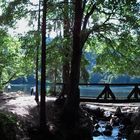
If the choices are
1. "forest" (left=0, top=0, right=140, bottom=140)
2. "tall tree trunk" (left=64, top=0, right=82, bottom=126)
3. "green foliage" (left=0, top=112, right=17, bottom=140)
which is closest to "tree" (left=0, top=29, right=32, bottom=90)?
"forest" (left=0, top=0, right=140, bottom=140)

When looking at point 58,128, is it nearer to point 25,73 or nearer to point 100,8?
point 100,8

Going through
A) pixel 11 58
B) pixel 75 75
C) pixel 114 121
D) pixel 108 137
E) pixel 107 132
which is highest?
pixel 11 58

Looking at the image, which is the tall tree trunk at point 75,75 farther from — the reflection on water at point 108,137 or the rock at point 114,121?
the rock at point 114,121

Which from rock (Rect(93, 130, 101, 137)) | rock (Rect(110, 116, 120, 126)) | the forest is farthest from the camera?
rock (Rect(110, 116, 120, 126))

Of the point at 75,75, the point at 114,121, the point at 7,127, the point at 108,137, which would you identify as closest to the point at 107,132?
the point at 108,137

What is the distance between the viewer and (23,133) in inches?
697

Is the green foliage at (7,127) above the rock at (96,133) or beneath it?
above

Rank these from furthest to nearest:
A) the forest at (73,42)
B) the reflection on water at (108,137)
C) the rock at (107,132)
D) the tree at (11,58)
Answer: the tree at (11,58), the rock at (107,132), the reflection on water at (108,137), the forest at (73,42)

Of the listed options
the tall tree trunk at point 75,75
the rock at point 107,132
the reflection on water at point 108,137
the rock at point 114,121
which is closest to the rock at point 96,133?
the reflection on water at point 108,137

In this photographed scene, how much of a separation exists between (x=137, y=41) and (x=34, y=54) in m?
6.64

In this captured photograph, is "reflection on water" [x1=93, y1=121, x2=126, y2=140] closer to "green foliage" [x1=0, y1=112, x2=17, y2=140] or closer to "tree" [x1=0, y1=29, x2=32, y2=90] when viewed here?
"green foliage" [x1=0, y1=112, x2=17, y2=140]

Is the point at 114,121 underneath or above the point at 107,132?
above

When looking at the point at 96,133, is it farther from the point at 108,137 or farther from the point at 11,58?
the point at 11,58

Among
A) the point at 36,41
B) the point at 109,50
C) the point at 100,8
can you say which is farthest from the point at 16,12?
the point at 109,50
